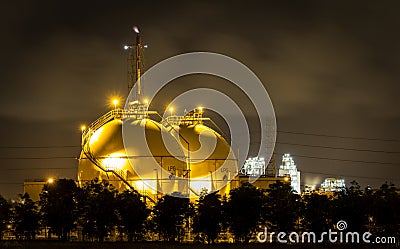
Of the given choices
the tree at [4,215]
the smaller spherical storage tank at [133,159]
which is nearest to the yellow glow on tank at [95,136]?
the smaller spherical storage tank at [133,159]

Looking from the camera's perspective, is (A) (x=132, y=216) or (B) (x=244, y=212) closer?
(B) (x=244, y=212)

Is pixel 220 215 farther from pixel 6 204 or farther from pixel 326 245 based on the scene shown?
pixel 6 204

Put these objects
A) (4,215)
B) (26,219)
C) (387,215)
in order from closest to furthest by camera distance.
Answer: (387,215)
(26,219)
(4,215)

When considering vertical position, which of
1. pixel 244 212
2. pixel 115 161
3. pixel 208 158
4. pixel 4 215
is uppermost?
pixel 208 158

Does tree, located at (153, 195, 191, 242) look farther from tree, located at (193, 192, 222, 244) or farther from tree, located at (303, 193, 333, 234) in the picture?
tree, located at (303, 193, 333, 234)

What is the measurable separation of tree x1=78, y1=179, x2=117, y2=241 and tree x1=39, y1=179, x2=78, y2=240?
65 cm

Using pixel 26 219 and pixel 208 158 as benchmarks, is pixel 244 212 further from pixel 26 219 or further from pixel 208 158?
pixel 208 158

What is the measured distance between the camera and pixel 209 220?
44.8m

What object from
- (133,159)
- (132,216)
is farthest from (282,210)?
(133,159)

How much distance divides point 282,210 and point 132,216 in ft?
33.8

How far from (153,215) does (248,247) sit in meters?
9.99

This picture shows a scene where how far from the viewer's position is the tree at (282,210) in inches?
1778

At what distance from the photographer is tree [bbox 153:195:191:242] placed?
4556 centimetres

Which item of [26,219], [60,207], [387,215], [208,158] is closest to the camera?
[387,215]
